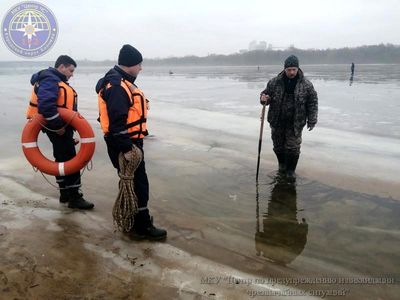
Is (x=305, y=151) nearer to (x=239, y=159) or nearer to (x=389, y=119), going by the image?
(x=239, y=159)

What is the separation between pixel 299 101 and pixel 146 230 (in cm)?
321

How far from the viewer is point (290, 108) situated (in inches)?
236

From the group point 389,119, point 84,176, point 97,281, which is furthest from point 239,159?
point 389,119

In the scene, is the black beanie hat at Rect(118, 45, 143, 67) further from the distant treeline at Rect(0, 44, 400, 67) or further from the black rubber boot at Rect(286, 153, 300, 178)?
the distant treeline at Rect(0, 44, 400, 67)

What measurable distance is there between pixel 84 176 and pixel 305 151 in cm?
465

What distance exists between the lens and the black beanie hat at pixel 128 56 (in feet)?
12.7

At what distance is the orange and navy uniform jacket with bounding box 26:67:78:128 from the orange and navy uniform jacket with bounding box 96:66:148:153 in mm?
865

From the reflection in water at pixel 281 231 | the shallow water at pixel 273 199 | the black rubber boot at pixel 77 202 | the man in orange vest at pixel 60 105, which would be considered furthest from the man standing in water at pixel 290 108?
the black rubber boot at pixel 77 202

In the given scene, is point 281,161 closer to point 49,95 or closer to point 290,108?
point 290,108

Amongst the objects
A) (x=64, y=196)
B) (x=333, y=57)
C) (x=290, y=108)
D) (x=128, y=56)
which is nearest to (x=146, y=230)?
(x=64, y=196)

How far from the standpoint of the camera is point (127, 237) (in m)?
4.15

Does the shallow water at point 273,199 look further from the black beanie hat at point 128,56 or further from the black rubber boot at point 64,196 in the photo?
the black beanie hat at point 128,56

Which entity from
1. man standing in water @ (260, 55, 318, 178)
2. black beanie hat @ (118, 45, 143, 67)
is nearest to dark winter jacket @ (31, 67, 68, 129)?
black beanie hat @ (118, 45, 143, 67)

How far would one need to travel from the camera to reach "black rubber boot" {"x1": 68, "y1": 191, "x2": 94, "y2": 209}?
4902 millimetres
